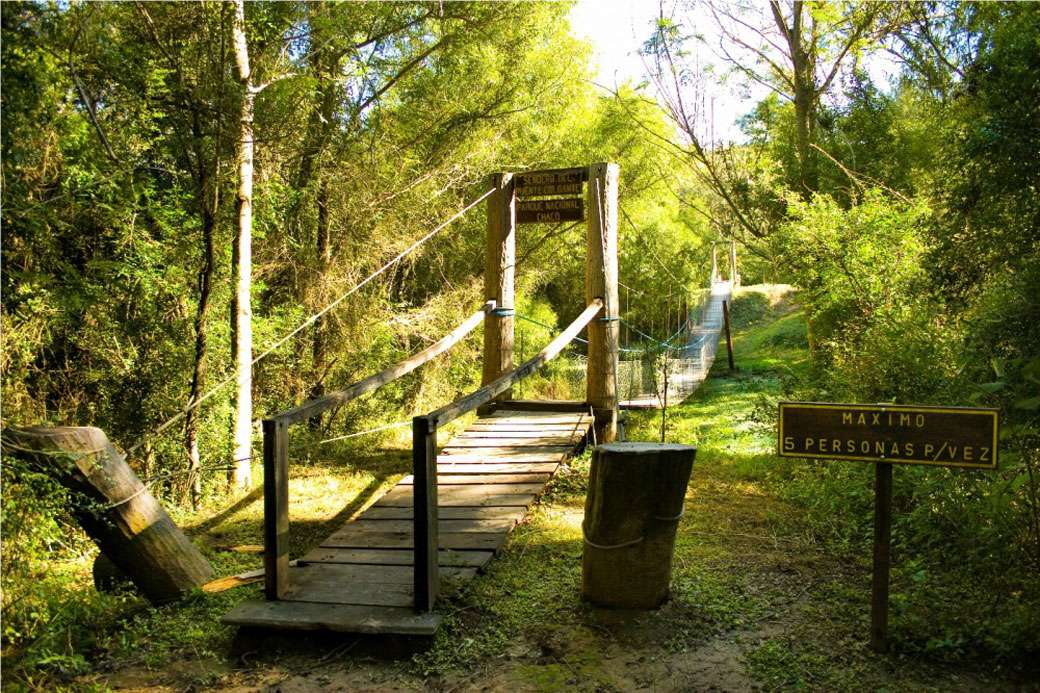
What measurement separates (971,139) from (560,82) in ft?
20.5

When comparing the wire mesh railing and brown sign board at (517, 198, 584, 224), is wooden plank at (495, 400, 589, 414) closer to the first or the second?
the wire mesh railing

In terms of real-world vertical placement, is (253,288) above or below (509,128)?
below

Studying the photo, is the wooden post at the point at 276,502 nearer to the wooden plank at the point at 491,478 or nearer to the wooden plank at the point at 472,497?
the wooden plank at the point at 472,497

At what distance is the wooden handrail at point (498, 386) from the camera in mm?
3624

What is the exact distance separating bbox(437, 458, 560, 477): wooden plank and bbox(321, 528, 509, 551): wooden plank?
0.97m

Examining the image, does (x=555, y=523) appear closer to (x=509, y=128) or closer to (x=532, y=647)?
(x=532, y=647)

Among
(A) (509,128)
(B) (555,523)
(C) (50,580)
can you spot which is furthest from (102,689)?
(A) (509,128)

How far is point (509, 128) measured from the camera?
8844 mm

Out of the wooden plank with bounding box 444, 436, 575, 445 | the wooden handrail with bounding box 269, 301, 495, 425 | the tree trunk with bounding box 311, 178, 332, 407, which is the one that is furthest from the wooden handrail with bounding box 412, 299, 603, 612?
the tree trunk with bounding box 311, 178, 332, 407

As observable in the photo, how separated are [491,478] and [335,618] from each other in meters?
1.93

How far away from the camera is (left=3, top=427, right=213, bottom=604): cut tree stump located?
10.7 ft

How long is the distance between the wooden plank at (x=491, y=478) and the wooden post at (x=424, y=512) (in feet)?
5.36

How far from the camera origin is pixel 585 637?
3.27 metres

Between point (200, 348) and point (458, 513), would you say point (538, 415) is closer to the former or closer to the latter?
point (458, 513)
